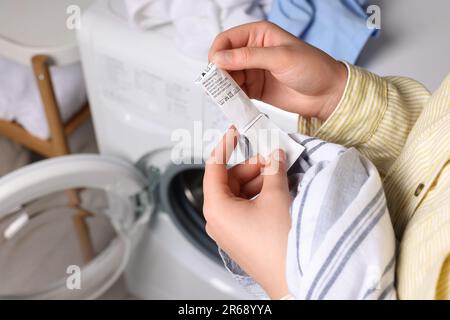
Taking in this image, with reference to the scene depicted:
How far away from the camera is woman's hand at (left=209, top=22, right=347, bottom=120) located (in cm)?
47

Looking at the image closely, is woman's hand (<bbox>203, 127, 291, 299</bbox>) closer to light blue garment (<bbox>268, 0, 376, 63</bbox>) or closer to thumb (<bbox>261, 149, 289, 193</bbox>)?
thumb (<bbox>261, 149, 289, 193</bbox>)

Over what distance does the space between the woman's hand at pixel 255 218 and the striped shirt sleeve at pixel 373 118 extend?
0.09 meters

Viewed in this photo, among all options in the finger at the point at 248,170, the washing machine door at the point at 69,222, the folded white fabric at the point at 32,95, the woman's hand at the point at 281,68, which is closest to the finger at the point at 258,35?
the woman's hand at the point at 281,68

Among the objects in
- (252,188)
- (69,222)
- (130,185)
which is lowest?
(69,222)

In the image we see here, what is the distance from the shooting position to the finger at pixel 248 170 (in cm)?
48

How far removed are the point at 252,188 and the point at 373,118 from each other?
0.14m

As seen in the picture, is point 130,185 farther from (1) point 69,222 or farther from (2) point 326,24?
(2) point 326,24

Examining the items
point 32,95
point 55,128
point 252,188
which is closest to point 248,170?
point 252,188

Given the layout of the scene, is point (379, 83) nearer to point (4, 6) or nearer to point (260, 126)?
point (260, 126)

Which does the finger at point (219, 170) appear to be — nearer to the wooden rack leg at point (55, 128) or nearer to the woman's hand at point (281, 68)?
the woman's hand at point (281, 68)

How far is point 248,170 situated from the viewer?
1.63 feet

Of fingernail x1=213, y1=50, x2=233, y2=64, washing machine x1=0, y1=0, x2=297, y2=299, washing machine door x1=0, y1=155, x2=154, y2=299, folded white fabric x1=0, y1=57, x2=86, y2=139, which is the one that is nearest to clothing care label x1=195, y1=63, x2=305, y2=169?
fingernail x1=213, y1=50, x2=233, y2=64

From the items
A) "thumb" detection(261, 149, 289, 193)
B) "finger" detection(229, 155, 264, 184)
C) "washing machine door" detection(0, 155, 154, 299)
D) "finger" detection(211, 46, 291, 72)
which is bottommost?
"washing machine door" detection(0, 155, 154, 299)

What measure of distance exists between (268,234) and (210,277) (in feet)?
2.03
